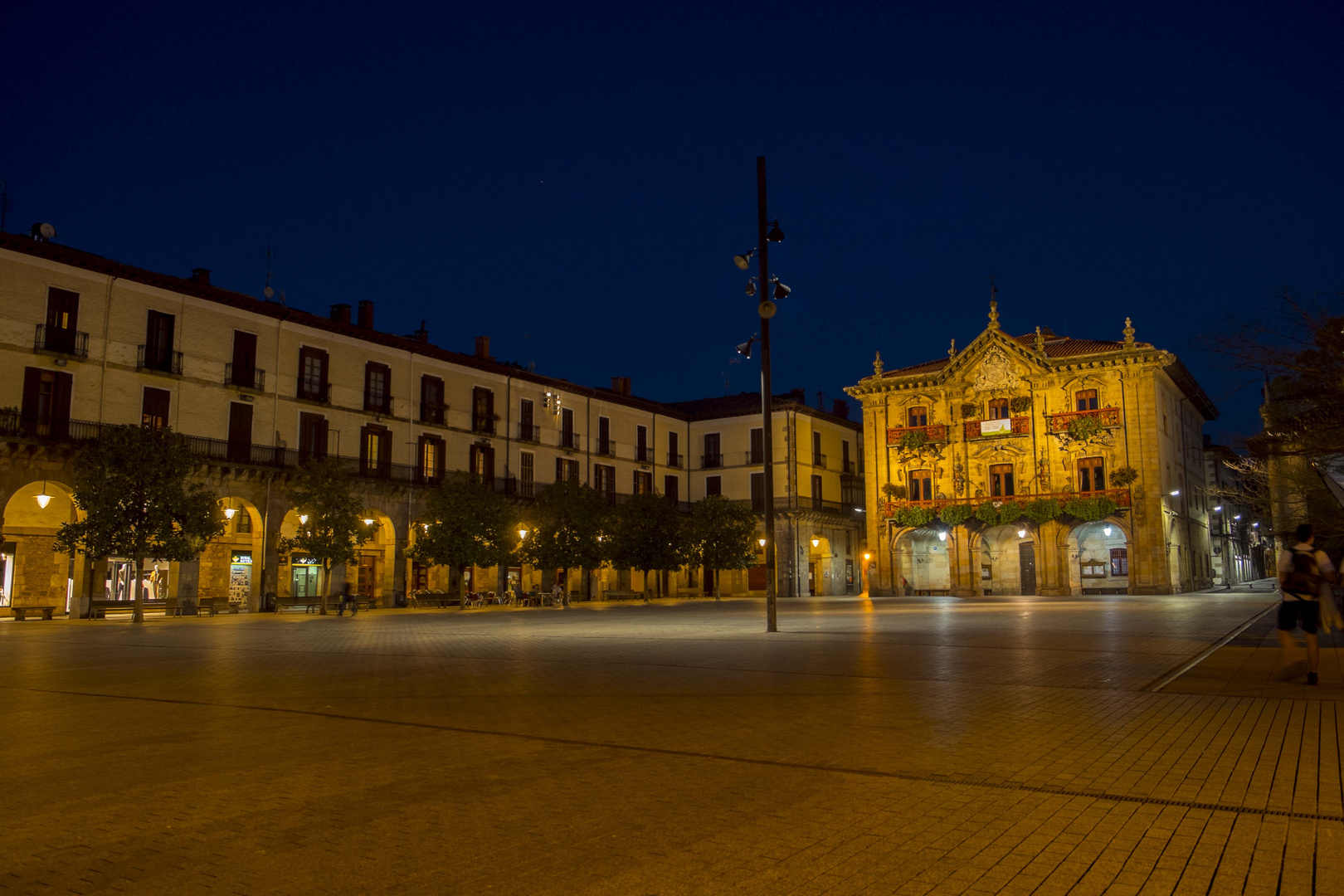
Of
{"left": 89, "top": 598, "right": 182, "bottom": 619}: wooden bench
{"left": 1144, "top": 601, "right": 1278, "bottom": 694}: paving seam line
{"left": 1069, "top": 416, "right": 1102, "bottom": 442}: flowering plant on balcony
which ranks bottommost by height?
{"left": 1144, "top": 601, "right": 1278, "bottom": 694}: paving seam line

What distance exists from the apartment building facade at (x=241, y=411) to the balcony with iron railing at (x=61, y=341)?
2.1 inches

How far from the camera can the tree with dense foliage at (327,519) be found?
35.5 meters

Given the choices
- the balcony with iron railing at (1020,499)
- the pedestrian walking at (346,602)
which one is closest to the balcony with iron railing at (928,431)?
the balcony with iron railing at (1020,499)

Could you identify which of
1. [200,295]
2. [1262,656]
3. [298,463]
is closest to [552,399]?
[298,463]

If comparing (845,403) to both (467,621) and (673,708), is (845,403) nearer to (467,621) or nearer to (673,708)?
(467,621)

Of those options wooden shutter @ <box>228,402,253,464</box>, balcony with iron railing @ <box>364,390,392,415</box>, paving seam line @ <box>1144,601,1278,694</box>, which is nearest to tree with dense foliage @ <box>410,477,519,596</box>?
balcony with iron railing @ <box>364,390,392,415</box>

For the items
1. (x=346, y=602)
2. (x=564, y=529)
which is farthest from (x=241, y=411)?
(x=564, y=529)

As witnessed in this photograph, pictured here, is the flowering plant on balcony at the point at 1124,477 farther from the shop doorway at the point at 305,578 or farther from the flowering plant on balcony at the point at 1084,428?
the shop doorway at the point at 305,578

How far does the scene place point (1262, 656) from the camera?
13.8 metres

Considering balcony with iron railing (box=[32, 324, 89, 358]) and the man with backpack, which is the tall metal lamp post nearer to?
the man with backpack

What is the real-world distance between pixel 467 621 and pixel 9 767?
2153 cm

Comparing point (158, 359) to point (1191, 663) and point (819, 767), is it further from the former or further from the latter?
point (819, 767)

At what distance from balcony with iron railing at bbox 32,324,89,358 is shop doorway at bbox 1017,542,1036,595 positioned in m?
43.6

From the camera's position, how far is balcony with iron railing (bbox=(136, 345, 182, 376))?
3475 centimetres
